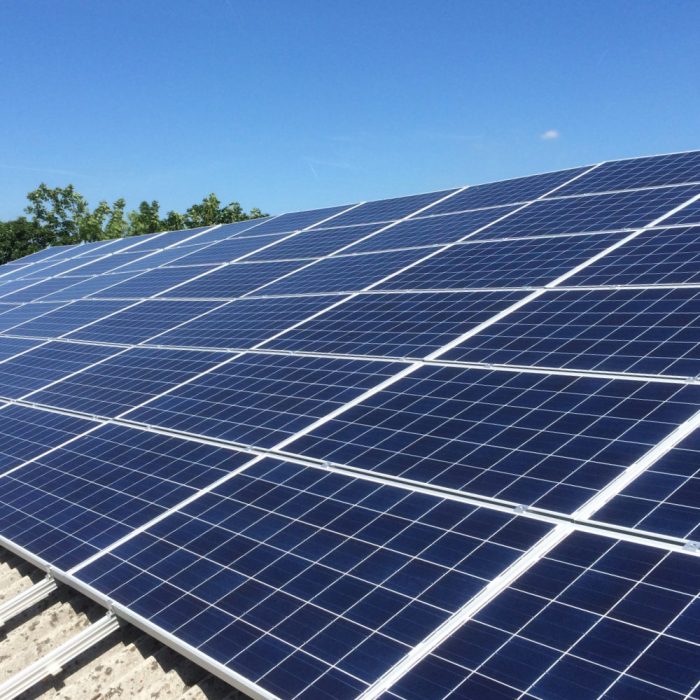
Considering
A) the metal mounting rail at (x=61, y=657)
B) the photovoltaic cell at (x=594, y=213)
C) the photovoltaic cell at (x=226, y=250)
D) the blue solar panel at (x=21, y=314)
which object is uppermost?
the photovoltaic cell at (x=594, y=213)

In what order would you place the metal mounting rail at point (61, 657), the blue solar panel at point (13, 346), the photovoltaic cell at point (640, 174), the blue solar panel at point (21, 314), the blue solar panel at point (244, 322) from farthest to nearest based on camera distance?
the blue solar panel at point (21, 314) < the blue solar panel at point (13, 346) < the photovoltaic cell at point (640, 174) < the blue solar panel at point (244, 322) < the metal mounting rail at point (61, 657)

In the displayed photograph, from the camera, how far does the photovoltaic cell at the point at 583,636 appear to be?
18.2ft

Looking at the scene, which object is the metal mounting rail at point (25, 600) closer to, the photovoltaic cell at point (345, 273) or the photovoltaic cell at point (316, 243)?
the photovoltaic cell at point (345, 273)

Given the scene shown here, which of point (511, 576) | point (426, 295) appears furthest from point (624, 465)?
point (426, 295)

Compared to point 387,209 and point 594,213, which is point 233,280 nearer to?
point 387,209

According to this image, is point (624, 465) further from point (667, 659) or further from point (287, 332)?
point (287, 332)

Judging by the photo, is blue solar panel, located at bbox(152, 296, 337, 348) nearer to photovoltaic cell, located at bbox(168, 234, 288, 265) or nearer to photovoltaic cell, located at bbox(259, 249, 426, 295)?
photovoltaic cell, located at bbox(259, 249, 426, 295)

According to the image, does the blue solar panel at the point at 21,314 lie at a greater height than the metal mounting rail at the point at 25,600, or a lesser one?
→ greater

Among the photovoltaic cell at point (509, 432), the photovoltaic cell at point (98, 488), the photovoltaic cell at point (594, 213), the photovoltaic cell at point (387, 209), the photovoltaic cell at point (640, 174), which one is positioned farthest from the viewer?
the photovoltaic cell at point (387, 209)

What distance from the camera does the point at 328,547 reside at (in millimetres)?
8453

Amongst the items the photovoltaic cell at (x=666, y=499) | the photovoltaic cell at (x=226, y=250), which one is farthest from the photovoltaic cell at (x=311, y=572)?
the photovoltaic cell at (x=226, y=250)

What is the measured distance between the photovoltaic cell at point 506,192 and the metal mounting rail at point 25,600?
19.2 m

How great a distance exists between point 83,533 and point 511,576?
669 centimetres

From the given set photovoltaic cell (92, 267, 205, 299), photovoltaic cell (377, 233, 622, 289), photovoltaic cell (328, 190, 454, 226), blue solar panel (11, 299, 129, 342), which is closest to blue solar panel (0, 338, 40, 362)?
blue solar panel (11, 299, 129, 342)
